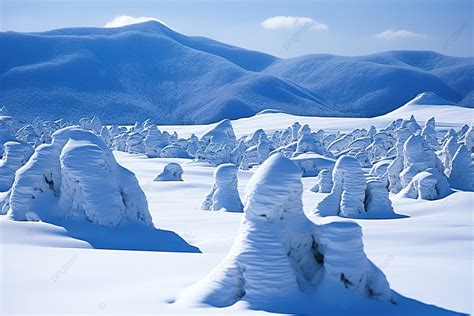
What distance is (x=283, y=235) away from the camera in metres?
6.89

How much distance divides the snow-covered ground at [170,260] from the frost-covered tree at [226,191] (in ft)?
2.39

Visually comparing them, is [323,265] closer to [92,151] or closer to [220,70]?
[92,151]

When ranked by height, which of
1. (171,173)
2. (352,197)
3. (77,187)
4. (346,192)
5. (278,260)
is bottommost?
(171,173)

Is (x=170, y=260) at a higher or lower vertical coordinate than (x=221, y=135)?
higher

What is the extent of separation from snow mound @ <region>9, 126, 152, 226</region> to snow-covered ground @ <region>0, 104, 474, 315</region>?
1.40ft

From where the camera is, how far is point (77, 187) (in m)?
10.9

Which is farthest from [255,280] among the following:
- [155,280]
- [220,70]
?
[220,70]

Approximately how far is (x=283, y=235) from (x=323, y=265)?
650 mm

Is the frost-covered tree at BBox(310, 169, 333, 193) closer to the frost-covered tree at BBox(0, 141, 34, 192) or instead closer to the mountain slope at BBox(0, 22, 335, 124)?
the frost-covered tree at BBox(0, 141, 34, 192)

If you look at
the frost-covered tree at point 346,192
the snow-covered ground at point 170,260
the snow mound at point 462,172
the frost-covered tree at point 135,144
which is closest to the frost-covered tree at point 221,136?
the frost-covered tree at point 135,144

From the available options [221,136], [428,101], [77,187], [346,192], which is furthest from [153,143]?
[428,101]

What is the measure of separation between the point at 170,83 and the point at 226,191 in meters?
103

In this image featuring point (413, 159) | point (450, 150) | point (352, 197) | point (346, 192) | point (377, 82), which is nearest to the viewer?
point (352, 197)

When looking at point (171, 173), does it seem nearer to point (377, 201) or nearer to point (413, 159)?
point (413, 159)
